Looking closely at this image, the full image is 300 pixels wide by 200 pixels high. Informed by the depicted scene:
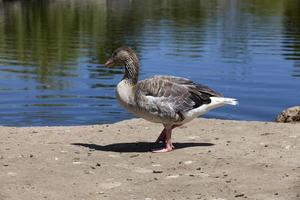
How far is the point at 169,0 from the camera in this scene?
367 ft

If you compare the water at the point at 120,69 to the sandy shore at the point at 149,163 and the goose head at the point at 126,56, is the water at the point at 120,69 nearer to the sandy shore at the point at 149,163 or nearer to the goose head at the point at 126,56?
the sandy shore at the point at 149,163

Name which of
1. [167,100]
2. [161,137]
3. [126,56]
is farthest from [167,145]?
[126,56]

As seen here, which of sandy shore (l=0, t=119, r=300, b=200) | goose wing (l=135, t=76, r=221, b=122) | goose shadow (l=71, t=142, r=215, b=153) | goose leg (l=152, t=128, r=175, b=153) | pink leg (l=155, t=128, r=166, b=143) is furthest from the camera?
pink leg (l=155, t=128, r=166, b=143)

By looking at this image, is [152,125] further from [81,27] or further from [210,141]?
[81,27]

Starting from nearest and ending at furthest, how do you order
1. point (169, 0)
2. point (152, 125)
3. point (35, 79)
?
point (152, 125), point (35, 79), point (169, 0)

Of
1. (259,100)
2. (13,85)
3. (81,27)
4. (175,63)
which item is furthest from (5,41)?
(259,100)

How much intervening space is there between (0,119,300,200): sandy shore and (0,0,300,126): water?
505 cm

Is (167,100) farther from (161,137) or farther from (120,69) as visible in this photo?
(120,69)

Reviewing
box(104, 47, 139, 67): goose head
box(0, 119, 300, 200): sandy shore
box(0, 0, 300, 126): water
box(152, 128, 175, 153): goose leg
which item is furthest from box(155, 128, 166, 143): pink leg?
box(0, 0, 300, 126): water

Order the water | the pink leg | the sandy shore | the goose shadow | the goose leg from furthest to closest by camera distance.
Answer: the water < the pink leg < the goose shadow < the goose leg < the sandy shore

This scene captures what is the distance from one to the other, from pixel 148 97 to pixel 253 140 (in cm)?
241

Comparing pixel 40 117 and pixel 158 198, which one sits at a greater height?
pixel 158 198

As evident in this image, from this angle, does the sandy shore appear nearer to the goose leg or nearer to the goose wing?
the goose leg

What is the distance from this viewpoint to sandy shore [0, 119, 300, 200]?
30.3 feet
